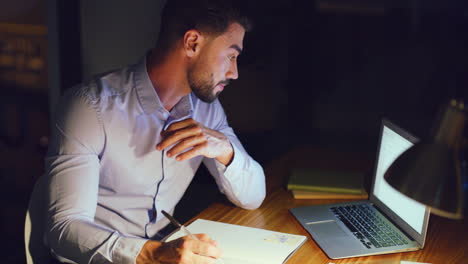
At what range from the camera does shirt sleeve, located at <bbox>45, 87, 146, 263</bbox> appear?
4.75ft

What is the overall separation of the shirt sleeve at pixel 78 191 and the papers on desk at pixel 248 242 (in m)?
0.18

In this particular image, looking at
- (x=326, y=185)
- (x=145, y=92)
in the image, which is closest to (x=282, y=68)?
(x=326, y=185)

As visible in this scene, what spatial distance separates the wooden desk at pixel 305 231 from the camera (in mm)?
1515

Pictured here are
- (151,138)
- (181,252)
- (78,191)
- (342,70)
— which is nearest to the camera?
(181,252)

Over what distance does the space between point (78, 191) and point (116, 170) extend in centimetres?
Answer: 19

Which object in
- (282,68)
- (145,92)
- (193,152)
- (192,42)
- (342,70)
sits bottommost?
(342,70)

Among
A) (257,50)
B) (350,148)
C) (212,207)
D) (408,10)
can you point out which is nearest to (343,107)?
(350,148)

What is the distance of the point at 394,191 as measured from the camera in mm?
1677

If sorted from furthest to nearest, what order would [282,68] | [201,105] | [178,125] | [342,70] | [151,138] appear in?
[342,70] → [282,68] → [201,105] → [151,138] → [178,125]

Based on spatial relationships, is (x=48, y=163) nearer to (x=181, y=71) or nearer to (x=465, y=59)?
(x=181, y=71)

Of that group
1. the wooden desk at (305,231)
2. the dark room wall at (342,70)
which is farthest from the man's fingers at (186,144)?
the dark room wall at (342,70)

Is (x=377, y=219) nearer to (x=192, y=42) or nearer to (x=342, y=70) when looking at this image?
(x=192, y=42)

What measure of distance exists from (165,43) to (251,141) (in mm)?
1842

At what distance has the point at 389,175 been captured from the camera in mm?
1106
